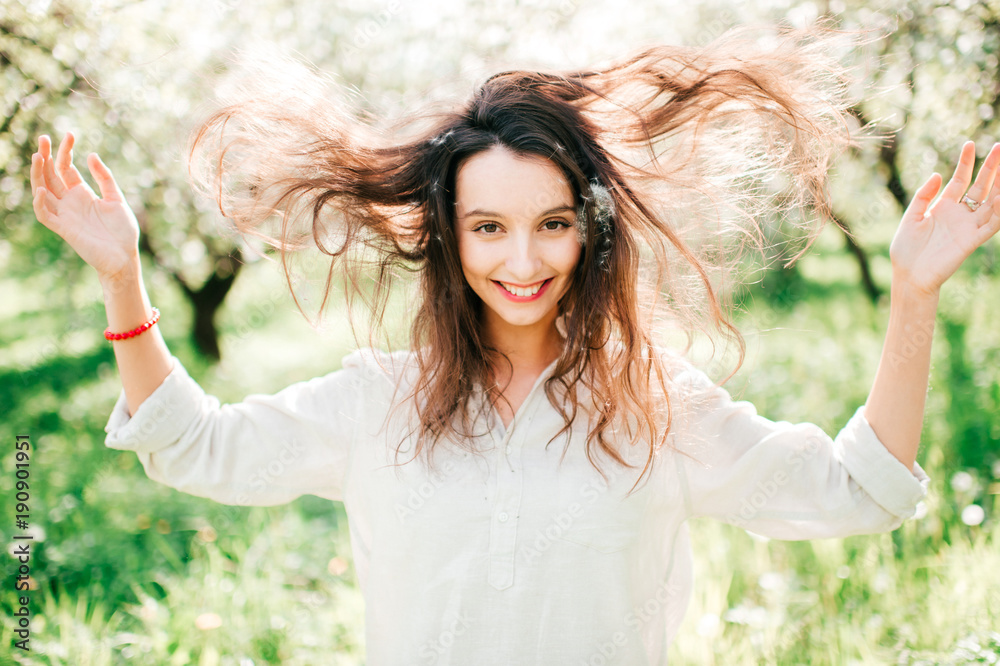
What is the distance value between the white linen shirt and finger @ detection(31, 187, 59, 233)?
15.7 inches

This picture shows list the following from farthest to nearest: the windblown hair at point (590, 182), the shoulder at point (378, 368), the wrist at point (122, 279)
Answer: the shoulder at point (378, 368), the windblown hair at point (590, 182), the wrist at point (122, 279)

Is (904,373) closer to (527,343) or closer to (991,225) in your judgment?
(991,225)

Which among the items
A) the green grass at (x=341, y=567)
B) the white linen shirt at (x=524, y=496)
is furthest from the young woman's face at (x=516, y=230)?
the green grass at (x=341, y=567)

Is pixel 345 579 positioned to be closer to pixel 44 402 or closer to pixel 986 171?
pixel 986 171

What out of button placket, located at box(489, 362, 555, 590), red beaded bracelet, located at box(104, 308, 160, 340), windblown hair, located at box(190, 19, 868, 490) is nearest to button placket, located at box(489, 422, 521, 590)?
button placket, located at box(489, 362, 555, 590)

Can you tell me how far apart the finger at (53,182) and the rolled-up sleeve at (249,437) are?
0.44 metres

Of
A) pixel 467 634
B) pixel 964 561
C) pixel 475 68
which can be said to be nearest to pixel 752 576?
pixel 964 561

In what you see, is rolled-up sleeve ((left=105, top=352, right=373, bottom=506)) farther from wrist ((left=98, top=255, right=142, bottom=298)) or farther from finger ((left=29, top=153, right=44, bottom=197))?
finger ((left=29, top=153, right=44, bottom=197))

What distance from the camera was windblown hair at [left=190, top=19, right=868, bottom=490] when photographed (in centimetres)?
175

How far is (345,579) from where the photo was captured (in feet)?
10.7

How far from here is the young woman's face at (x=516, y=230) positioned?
5.41 feet

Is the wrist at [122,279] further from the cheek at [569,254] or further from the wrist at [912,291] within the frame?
the wrist at [912,291]

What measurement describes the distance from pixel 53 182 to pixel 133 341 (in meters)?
0.39

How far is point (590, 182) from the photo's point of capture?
5.70 ft
